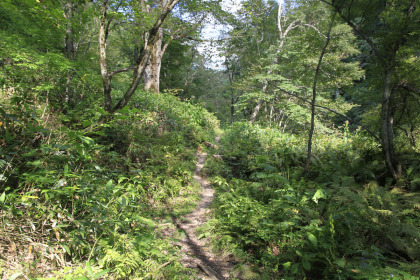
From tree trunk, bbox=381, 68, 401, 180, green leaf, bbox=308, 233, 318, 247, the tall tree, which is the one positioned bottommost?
green leaf, bbox=308, 233, 318, 247

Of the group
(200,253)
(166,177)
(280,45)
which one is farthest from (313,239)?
(280,45)

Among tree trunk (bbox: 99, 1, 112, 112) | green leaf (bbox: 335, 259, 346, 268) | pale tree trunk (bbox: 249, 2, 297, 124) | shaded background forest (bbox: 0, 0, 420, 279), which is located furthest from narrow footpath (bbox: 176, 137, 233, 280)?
pale tree trunk (bbox: 249, 2, 297, 124)

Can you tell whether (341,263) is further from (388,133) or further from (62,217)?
(388,133)

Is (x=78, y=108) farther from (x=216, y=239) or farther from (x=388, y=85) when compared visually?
(x=388, y=85)

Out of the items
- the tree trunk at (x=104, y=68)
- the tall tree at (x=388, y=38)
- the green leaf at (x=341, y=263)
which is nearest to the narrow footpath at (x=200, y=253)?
the green leaf at (x=341, y=263)

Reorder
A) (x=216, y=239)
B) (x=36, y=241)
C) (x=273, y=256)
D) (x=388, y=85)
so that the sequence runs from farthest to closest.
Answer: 1. (x=388, y=85)
2. (x=216, y=239)
3. (x=273, y=256)
4. (x=36, y=241)

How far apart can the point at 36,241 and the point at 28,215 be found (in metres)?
0.29

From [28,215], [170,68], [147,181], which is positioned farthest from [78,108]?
[170,68]

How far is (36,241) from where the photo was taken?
2115mm

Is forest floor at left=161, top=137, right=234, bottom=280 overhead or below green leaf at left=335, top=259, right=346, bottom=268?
below

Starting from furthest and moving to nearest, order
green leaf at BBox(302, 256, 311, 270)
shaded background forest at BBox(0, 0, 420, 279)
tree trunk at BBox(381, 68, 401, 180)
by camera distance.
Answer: tree trunk at BBox(381, 68, 401, 180) < green leaf at BBox(302, 256, 311, 270) < shaded background forest at BBox(0, 0, 420, 279)

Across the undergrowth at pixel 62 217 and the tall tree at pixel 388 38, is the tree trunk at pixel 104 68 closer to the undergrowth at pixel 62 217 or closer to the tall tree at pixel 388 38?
the undergrowth at pixel 62 217

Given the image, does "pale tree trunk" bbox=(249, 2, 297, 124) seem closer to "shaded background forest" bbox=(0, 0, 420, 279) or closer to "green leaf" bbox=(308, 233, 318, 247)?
"shaded background forest" bbox=(0, 0, 420, 279)

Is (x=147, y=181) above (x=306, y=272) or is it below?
above
